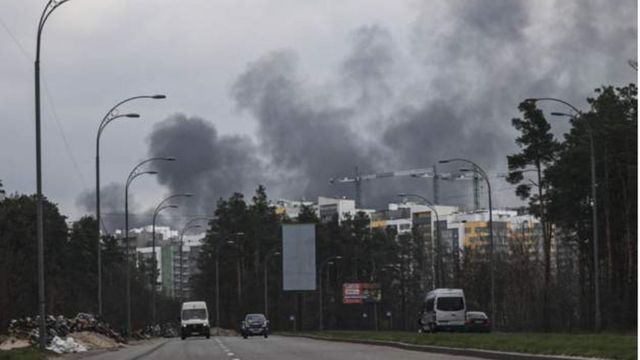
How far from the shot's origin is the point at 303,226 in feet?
315

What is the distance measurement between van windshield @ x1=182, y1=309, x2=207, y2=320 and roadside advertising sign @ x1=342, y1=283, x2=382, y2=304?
54.7 meters

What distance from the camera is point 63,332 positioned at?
51.1 metres

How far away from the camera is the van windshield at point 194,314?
85.8m

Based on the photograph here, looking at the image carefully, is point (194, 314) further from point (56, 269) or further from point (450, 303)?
point (56, 269)

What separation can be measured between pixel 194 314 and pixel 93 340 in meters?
30.6

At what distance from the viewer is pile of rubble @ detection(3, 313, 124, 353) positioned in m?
45.8

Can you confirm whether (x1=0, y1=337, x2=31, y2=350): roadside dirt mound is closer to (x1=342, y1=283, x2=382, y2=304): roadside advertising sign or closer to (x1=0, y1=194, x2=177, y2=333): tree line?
(x1=0, y1=194, x2=177, y2=333): tree line

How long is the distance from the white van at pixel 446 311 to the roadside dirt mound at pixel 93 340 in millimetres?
17458

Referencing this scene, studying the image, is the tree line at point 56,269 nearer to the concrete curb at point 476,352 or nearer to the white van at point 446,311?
the white van at point 446,311

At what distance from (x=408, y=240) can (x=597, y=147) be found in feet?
325

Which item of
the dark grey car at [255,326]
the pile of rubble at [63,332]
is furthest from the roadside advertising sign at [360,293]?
the pile of rubble at [63,332]

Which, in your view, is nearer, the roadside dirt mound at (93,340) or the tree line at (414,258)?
the roadside dirt mound at (93,340)

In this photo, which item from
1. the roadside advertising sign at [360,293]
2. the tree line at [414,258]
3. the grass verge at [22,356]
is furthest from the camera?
the roadside advertising sign at [360,293]

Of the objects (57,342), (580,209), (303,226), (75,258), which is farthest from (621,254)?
(75,258)
